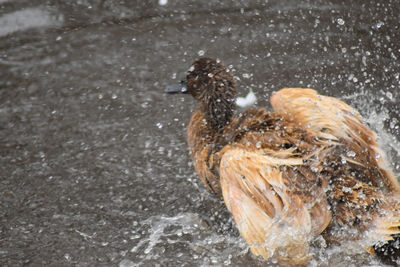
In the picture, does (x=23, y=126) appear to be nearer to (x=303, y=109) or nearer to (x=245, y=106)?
(x=245, y=106)

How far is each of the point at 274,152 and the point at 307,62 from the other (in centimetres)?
280

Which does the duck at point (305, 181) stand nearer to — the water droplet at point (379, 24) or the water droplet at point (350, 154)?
the water droplet at point (350, 154)

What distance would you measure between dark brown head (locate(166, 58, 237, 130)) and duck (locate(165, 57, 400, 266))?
24cm

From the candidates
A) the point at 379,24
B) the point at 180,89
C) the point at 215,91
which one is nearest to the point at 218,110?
the point at 215,91

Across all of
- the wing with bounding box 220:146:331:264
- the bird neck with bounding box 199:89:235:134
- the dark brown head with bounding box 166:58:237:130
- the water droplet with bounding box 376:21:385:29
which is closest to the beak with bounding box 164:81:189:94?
the dark brown head with bounding box 166:58:237:130

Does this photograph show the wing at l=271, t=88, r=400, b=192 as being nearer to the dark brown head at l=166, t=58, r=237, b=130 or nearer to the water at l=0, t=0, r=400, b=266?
the dark brown head at l=166, t=58, r=237, b=130

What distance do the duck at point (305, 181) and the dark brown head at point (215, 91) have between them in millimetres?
244

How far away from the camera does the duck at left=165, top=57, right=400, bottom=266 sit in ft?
10.4

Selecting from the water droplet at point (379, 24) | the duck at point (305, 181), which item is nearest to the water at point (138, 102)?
the water droplet at point (379, 24)

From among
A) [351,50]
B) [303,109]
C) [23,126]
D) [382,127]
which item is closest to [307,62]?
[351,50]

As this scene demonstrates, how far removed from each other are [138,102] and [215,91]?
1.54 meters

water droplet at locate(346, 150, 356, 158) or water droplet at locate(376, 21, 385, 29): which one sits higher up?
water droplet at locate(346, 150, 356, 158)

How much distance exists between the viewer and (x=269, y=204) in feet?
10.4

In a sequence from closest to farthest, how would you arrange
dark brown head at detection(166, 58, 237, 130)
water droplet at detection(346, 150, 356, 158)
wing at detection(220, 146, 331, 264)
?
1. wing at detection(220, 146, 331, 264)
2. water droplet at detection(346, 150, 356, 158)
3. dark brown head at detection(166, 58, 237, 130)
